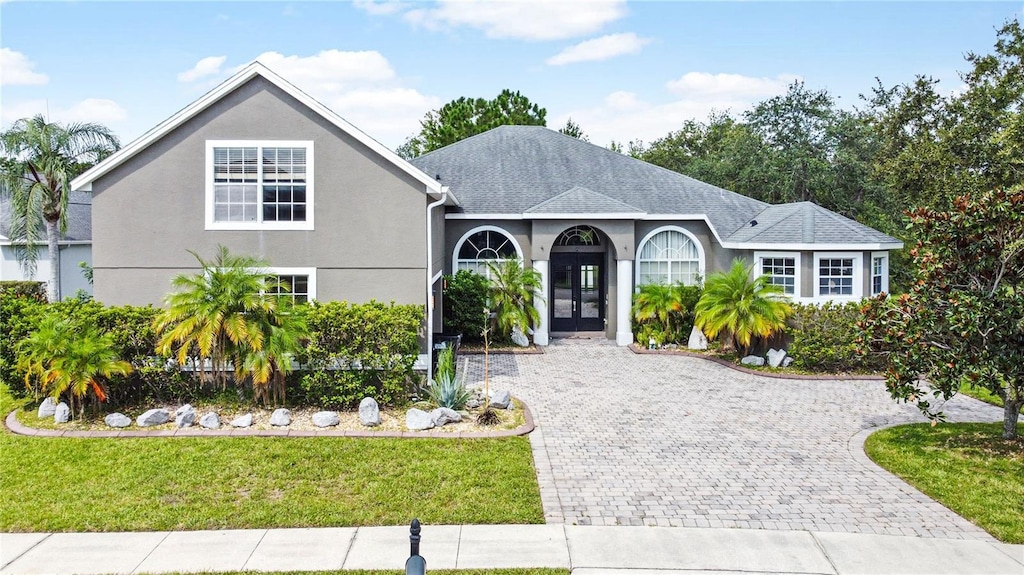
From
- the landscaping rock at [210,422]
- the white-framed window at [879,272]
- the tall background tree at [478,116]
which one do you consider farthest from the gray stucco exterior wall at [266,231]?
the tall background tree at [478,116]

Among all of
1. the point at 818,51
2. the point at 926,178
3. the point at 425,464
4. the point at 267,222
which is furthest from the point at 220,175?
the point at 926,178

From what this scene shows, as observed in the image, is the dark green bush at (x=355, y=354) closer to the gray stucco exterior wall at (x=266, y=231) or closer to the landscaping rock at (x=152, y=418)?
the gray stucco exterior wall at (x=266, y=231)

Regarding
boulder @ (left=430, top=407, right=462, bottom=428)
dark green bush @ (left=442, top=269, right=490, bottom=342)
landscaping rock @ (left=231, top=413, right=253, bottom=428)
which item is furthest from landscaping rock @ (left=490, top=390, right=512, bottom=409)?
dark green bush @ (left=442, top=269, right=490, bottom=342)

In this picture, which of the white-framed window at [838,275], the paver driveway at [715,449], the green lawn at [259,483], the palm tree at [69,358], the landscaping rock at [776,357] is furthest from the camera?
the white-framed window at [838,275]

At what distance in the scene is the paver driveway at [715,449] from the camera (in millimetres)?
8258

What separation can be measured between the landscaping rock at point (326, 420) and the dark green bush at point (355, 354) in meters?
0.67

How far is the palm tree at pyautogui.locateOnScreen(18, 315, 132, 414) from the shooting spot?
11.4 meters

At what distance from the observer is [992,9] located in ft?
78.7

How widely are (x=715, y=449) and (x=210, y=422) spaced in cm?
807

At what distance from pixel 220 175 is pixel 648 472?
10.6 meters

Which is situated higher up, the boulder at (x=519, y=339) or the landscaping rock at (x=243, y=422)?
the boulder at (x=519, y=339)

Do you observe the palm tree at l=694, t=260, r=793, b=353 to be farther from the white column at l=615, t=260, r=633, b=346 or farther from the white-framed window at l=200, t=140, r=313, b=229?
the white-framed window at l=200, t=140, r=313, b=229

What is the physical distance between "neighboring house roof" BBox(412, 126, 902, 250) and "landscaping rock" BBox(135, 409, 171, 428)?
11.6 m

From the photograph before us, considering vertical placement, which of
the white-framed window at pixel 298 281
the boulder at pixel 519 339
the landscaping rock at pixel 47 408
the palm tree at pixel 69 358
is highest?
the white-framed window at pixel 298 281
